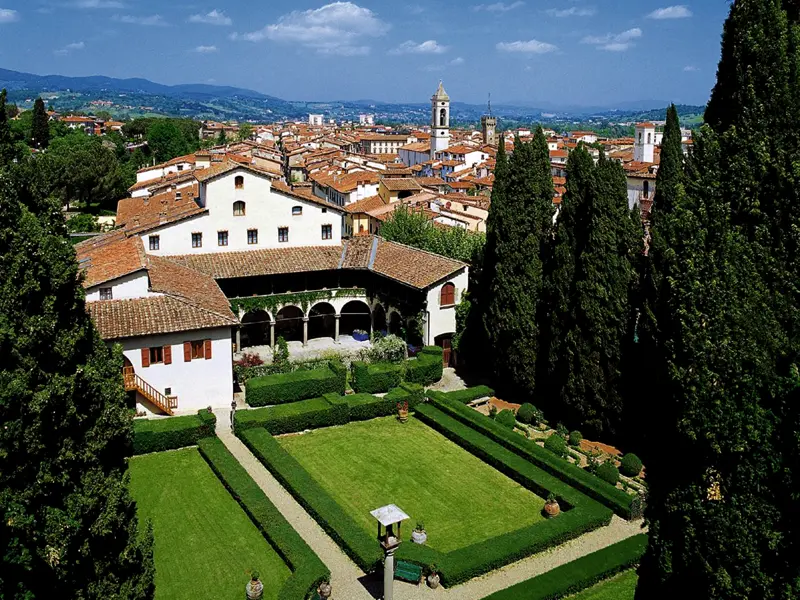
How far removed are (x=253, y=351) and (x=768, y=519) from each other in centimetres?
3376

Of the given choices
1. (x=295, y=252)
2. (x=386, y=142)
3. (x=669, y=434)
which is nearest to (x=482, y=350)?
(x=295, y=252)

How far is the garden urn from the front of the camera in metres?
20.2

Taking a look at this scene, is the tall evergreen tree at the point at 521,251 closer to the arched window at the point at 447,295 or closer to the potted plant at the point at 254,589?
the arched window at the point at 447,295

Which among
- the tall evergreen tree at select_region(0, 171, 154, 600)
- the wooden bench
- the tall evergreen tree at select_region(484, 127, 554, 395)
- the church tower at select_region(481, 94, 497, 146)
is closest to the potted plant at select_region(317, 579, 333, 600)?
the wooden bench

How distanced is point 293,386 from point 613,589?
1777cm

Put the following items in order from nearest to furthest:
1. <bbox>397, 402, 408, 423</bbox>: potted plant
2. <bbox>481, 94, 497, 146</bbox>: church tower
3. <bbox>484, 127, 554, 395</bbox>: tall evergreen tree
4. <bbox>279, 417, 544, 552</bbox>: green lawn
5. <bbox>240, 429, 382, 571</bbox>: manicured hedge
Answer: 1. <bbox>240, 429, 382, 571</bbox>: manicured hedge
2. <bbox>279, 417, 544, 552</bbox>: green lawn
3. <bbox>397, 402, 408, 423</bbox>: potted plant
4. <bbox>484, 127, 554, 395</bbox>: tall evergreen tree
5. <bbox>481, 94, 497, 146</bbox>: church tower

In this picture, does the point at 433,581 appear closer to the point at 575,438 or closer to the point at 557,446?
the point at 557,446

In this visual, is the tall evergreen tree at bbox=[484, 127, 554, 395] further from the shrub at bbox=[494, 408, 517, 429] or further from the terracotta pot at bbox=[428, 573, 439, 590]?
the terracotta pot at bbox=[428, 573, 439, 590]

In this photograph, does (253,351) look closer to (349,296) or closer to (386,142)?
(349,296)

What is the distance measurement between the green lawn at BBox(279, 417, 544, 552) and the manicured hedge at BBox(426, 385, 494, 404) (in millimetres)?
1902

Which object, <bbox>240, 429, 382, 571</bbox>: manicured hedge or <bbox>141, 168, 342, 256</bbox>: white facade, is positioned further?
<bbox>141, 168, 342, 256</bbox>: white facade

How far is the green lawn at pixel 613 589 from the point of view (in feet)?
68.8

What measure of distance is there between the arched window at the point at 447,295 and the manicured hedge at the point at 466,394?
5800mm

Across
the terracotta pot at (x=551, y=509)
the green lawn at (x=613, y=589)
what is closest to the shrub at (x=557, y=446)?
the terracotta pot at (x=551, y=509)
